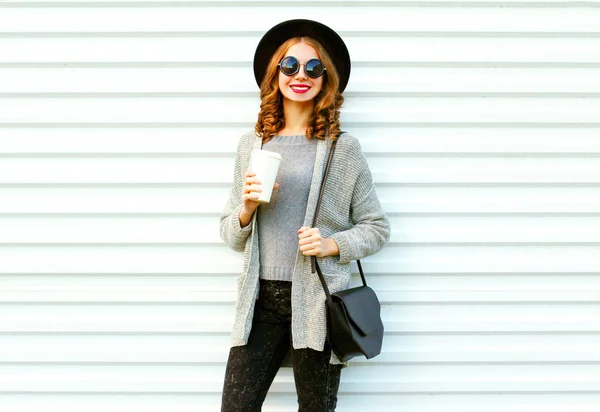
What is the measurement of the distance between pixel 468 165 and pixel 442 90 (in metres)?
0.40

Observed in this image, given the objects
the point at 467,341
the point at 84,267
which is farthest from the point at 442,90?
the point at 84,267

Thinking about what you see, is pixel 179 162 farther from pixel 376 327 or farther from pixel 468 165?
pixel 468 165

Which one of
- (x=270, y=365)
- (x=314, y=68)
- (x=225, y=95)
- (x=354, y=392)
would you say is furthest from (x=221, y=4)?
(x=354, y=392)

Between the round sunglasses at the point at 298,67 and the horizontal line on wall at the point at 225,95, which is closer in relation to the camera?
the round sunglasses at the point at 298,67

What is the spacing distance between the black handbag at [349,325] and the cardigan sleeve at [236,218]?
32 cm

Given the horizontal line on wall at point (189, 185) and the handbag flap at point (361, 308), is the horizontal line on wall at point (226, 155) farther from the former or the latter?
the handbag flap at point (361, 308)


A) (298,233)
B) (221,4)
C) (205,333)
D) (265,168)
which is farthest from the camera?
(205,333)

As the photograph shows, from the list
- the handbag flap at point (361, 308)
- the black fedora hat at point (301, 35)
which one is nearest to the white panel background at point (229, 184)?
the black fedora hat at point (301, 35)

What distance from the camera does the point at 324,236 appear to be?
2.04 meters

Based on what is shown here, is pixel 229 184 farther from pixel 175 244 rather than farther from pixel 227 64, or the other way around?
pixel 227 64

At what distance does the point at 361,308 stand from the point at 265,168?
685 mm

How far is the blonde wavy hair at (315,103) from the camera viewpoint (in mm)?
2066

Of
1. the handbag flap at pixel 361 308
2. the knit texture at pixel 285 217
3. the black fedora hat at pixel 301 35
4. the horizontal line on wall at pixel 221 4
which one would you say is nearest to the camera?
the handbag flap at pixel 361 308

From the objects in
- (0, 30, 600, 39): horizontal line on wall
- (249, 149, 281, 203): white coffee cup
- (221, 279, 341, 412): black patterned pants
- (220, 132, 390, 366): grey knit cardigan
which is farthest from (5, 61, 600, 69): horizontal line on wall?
(221, 279, 341, 412): black patterned pants
